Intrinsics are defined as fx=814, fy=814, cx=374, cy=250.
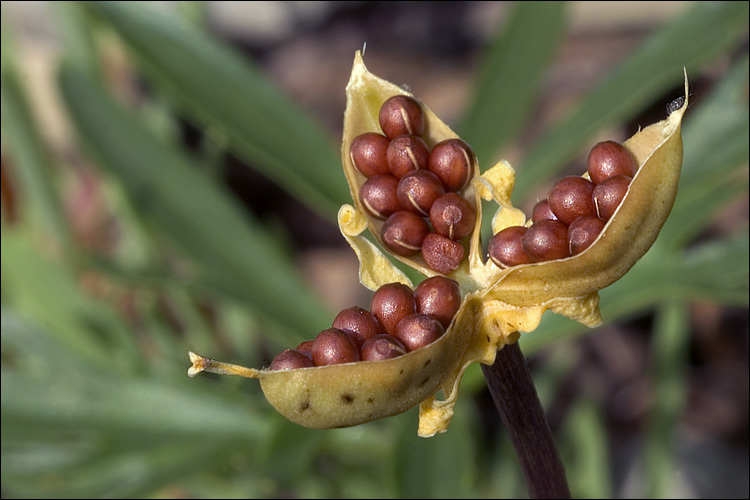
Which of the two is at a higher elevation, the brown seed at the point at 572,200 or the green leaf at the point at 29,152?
the green leaf at the point at 29,152

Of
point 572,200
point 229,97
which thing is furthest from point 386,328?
point 229,97

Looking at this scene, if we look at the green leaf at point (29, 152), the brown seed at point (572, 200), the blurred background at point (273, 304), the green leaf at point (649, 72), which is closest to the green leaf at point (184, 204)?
the blurred background at point (273, 304)

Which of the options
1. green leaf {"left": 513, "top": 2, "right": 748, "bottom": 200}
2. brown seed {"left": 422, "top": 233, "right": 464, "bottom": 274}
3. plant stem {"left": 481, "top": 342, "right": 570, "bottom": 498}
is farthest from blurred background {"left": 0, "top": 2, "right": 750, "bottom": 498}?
brown seed {"left": 422, "top": 233, "right": 464, "bottom": 274}

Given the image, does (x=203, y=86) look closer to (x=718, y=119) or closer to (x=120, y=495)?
(x=120, y=495)

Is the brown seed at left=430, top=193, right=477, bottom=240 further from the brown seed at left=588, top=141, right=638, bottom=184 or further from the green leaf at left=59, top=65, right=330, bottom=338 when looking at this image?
the green leaf at left=59, top=65, right=330, bottom=338

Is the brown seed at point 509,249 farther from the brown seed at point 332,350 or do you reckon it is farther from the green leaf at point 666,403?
the green leaf at point 666,403

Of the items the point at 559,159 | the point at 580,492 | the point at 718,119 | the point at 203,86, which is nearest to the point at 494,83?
the point at 559,159
